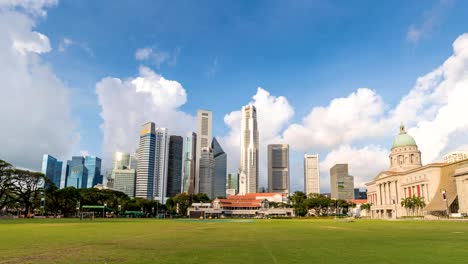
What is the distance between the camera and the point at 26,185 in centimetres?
9506

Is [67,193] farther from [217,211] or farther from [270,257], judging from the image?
[270,257]

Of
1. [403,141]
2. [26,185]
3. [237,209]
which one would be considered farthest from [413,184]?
[26,185]

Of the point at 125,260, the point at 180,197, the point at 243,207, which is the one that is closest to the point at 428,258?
the point at 125,260

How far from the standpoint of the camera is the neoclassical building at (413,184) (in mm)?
99125

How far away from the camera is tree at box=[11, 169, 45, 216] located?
91.6m

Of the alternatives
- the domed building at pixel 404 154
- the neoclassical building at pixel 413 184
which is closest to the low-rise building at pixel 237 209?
the neoclassical building at pixel 413 184

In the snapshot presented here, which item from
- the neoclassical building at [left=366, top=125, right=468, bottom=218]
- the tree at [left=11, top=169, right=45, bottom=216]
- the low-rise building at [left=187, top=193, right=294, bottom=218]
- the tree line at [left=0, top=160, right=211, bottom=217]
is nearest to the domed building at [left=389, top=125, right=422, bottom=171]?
the neoclassical building at [left=366, top=125, right=468, bottom=218]

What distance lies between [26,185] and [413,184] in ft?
404

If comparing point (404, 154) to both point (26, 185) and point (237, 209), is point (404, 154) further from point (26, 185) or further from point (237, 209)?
point (26, 185)

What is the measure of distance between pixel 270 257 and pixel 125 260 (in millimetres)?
5384

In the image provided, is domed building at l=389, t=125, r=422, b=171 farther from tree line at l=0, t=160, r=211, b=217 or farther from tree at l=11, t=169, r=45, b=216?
tree at l=11, t=169, r=45, b=216

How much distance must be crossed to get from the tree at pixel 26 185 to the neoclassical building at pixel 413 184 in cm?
11243

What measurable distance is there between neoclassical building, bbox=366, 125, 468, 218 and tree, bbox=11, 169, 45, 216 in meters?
112

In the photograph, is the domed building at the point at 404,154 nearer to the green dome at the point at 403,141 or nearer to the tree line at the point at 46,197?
the green dome at the point at 403,141
